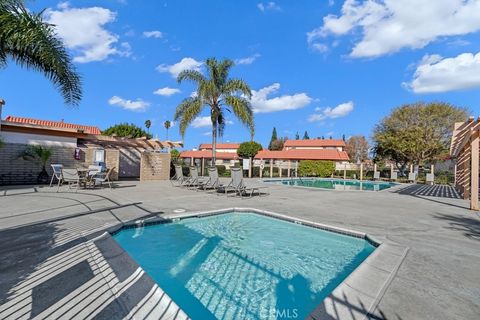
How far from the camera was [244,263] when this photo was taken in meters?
3.99

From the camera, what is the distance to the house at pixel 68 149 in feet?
42.2

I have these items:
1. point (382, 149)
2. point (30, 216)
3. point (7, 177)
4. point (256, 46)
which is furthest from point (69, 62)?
point (382, 149)

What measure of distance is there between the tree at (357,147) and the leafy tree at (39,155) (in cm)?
5179

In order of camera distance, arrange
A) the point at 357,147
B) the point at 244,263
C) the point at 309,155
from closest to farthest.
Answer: the point at 244,263 → the point at 309,155 → the point at 357,147

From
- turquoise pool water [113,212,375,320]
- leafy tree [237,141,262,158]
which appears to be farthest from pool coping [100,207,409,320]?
leafy tree [237,141,262,158]

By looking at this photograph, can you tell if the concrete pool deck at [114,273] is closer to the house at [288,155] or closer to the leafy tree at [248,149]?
the house at [288,155]

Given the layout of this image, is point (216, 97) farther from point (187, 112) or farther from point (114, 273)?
point (114, 273)

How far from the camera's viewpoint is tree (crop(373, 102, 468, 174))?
27016mm

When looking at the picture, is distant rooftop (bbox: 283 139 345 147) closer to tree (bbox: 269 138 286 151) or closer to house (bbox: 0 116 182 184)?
tree (bbox: 269 138 286 151)

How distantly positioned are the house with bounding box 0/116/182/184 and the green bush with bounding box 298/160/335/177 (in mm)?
14304

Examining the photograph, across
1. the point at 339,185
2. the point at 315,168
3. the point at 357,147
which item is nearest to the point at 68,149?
the point at 339,185

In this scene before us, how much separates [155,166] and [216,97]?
→ 6.43 metres

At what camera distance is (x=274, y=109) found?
6316 centimetres

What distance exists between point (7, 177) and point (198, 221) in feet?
39.1
